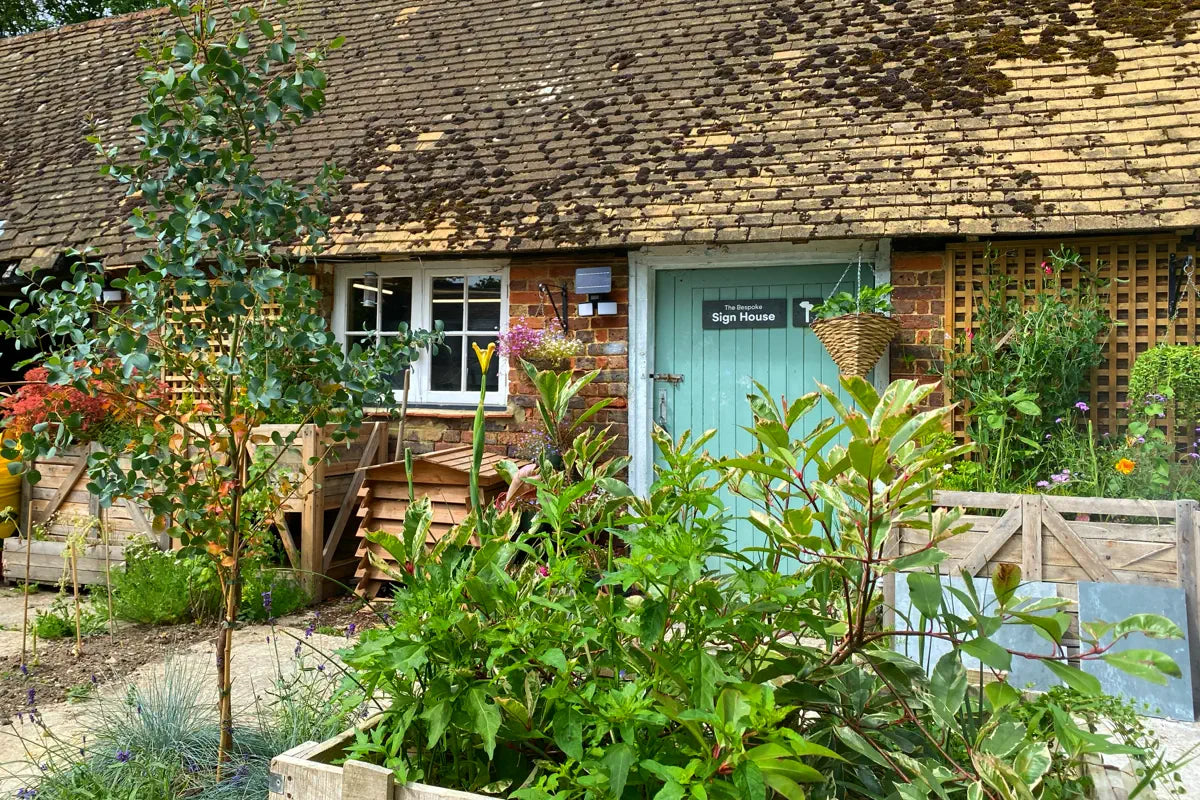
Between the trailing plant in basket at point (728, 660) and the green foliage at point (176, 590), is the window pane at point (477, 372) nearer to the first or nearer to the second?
the green foliage at point (176, 590)

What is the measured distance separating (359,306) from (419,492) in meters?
2.18

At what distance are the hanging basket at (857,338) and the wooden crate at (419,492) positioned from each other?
2323 millimetres

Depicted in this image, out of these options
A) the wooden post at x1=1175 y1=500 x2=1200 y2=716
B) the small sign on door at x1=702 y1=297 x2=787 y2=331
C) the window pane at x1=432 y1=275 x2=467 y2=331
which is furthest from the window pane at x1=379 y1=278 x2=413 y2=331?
the wooden post at x1=1175 y1=500 x2=1200 y2=716

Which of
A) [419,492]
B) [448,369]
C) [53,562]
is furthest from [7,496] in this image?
[448,369]

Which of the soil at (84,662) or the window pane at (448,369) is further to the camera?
the window pane at (448,369)

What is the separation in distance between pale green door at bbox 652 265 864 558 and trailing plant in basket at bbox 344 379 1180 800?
4815 millimetres

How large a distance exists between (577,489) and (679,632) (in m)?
0.30

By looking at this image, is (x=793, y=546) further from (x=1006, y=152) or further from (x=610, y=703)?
(x=1006, y=152)

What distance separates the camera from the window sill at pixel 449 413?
6809mm

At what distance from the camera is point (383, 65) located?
8.49 m

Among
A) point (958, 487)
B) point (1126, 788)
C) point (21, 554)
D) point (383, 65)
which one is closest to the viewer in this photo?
point (1126, 788)

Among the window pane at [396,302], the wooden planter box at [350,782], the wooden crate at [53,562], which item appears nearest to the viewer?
the wooden planter box at [350,782]

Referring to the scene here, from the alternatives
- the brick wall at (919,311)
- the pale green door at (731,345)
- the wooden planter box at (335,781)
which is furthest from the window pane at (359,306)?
the wooden planter box at (335,781)

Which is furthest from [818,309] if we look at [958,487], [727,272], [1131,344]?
[1131,344]
